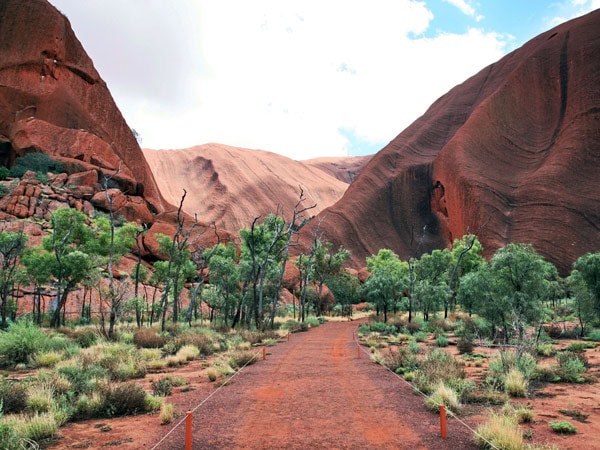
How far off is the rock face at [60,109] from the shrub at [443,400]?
5097 cm

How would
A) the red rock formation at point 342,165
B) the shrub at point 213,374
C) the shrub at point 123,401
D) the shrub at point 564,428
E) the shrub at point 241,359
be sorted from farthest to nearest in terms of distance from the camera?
the red rock formation at point 342,165, the shrub at point 241,359, the shrub at point 213,374, the shrub at point 123,401, the shrub at point 564,428

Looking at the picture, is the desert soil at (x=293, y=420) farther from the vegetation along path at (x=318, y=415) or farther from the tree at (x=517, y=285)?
the tree at (x=517, y=285)

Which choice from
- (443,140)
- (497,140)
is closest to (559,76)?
(497,140)

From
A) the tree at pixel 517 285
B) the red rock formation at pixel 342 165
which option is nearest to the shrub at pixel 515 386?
the tree at pixel 517 285

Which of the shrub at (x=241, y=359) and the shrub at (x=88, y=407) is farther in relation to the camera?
the shrub at (x=241, y=359)

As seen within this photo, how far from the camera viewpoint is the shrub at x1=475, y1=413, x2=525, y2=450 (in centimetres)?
577

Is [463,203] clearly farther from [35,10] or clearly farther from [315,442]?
[35,10]

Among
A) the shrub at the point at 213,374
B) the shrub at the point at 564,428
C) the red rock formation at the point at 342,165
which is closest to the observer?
the shrub at the point at 564,428

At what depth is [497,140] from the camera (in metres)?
74.2

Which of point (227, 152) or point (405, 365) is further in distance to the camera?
point (227, 152)

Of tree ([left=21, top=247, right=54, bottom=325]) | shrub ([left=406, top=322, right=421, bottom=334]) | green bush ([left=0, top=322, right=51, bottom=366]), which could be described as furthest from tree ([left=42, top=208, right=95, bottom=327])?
shrub ([left=406, top=322, right=421, bottom=334])

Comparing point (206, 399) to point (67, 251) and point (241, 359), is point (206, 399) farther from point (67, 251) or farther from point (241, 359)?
point (67, 251)

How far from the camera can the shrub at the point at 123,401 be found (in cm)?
821

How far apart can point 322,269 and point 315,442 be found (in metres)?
41.1
